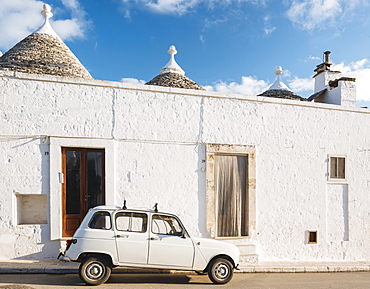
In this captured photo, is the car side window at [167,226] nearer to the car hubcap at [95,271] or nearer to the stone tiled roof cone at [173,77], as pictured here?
the car hubcap at [95,271]

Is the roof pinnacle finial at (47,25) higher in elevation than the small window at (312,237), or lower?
higher

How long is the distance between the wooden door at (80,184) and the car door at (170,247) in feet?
7.69

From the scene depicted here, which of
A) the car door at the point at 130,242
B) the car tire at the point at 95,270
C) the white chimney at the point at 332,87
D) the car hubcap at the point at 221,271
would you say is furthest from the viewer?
the white chimney at the point at 332,87

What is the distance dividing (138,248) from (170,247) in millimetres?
629

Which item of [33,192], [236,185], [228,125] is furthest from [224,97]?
[33,192]

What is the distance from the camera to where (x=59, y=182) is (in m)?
7.27

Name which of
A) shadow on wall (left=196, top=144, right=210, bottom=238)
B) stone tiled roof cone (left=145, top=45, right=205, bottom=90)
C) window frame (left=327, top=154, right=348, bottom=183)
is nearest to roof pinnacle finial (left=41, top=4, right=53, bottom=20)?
stone tiled roof cone (left=145, top=45, right=205, bottom=90)

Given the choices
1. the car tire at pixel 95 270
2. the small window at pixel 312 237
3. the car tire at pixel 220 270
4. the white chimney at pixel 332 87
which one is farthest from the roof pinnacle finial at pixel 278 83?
the car tire at pixel 95 270

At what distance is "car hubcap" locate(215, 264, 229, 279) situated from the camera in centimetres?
615

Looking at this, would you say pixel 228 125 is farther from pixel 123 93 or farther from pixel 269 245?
pixel 269 245

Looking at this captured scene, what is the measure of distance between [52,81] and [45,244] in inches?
158

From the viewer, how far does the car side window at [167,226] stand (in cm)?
605

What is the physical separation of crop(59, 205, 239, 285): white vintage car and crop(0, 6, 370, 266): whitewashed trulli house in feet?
5.68

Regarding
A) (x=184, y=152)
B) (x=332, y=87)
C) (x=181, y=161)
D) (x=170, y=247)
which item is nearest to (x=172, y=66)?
(x=184, y=152)
